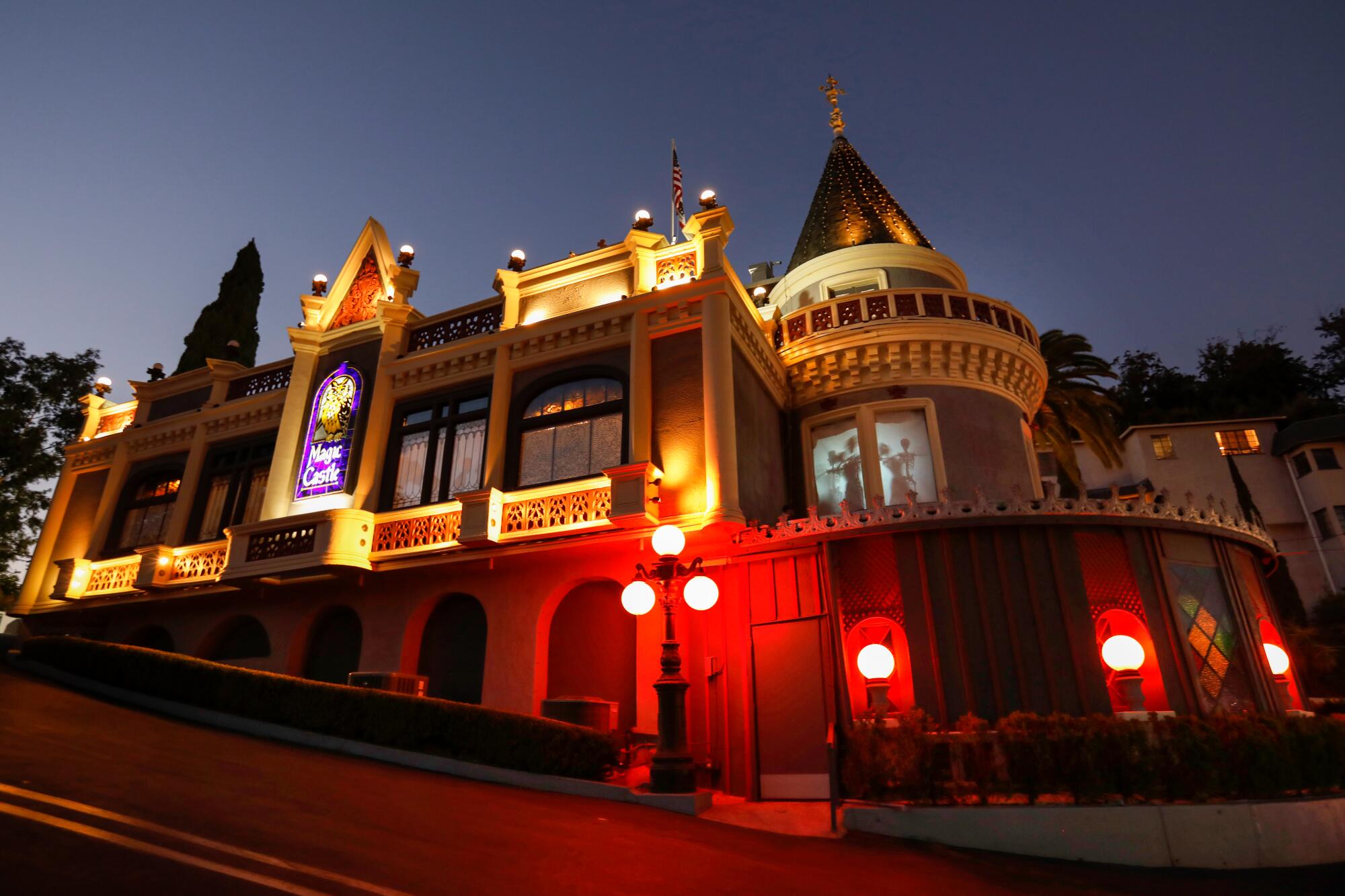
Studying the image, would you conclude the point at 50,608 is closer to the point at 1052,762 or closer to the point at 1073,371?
the point at 1052,762

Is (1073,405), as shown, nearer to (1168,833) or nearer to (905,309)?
(905,309)

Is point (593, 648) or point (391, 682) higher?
point (593, 648)

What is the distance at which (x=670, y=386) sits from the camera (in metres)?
15.0

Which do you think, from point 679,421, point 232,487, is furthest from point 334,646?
point 679,421

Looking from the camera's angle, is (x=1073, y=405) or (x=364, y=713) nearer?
(x=364, y=713)

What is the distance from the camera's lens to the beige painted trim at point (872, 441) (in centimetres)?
1675

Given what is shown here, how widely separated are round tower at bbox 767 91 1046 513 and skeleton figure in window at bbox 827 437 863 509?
0.02m

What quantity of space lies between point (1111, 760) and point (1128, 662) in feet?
7.57

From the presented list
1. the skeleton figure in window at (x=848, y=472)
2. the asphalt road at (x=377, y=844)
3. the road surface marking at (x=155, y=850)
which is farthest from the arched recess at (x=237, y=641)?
the skeleton figure in window at (x=848, y=472)

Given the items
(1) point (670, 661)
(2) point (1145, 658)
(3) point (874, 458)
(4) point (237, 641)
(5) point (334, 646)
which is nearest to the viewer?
(1) point (670, 661)

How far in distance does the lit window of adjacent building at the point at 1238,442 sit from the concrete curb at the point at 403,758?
35.7m

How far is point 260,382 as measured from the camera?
21547 mm

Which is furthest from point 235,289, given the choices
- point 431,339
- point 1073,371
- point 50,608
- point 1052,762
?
point 1052,762

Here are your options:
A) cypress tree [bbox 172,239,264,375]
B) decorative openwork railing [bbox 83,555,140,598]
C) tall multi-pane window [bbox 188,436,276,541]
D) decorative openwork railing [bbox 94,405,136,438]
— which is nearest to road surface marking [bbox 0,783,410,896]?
tall multi-pane window [bbox 188,436,276,541]
